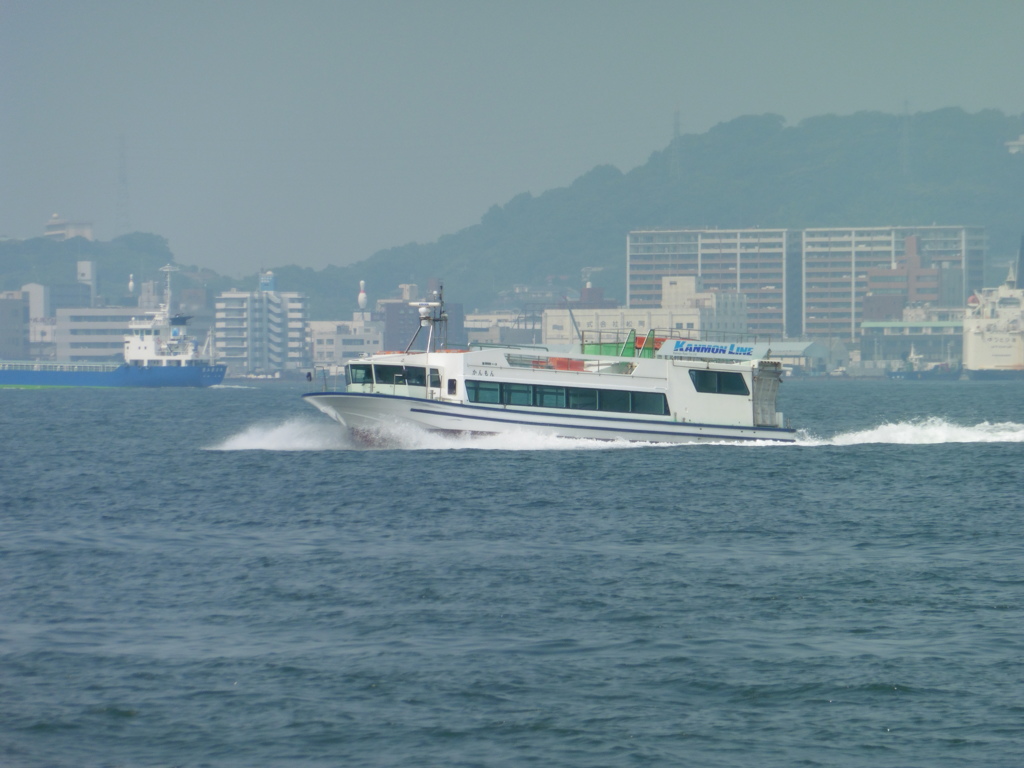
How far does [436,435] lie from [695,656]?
34.6 m

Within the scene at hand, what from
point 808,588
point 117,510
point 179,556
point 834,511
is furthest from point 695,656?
point 117,510

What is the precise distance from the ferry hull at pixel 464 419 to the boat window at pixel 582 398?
13.6 inches

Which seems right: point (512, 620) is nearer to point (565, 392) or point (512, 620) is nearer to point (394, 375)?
point (394, 375)

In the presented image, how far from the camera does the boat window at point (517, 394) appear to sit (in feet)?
186

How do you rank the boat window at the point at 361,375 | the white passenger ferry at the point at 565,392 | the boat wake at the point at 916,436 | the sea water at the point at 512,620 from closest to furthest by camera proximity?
1. the sea water at the point at 512,620
2. the white passenger ferry at the point at 565,392
3. the boat window at the point at 361,375
4. the boat wake at the point at 916,436

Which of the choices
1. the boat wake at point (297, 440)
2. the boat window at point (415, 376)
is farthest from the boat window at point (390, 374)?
the boat wake at point (297, 440)

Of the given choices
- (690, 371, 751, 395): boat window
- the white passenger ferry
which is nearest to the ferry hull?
the white passenger ferry

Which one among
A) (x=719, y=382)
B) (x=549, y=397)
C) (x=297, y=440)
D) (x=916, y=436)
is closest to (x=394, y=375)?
(x=549, y=397)

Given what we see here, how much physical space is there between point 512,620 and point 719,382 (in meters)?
35.6

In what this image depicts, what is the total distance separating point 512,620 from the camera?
25.5 metres

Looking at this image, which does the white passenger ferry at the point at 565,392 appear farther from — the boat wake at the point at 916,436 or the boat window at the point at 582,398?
the boat wake at the point at 916,436

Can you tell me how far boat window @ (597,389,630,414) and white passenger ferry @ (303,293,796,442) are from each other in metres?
0.04

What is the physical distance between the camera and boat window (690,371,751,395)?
2331 inches

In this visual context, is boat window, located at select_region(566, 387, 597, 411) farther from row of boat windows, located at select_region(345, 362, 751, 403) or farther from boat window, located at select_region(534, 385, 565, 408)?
boat window, located at select_region(534, 385, 565, 408)
